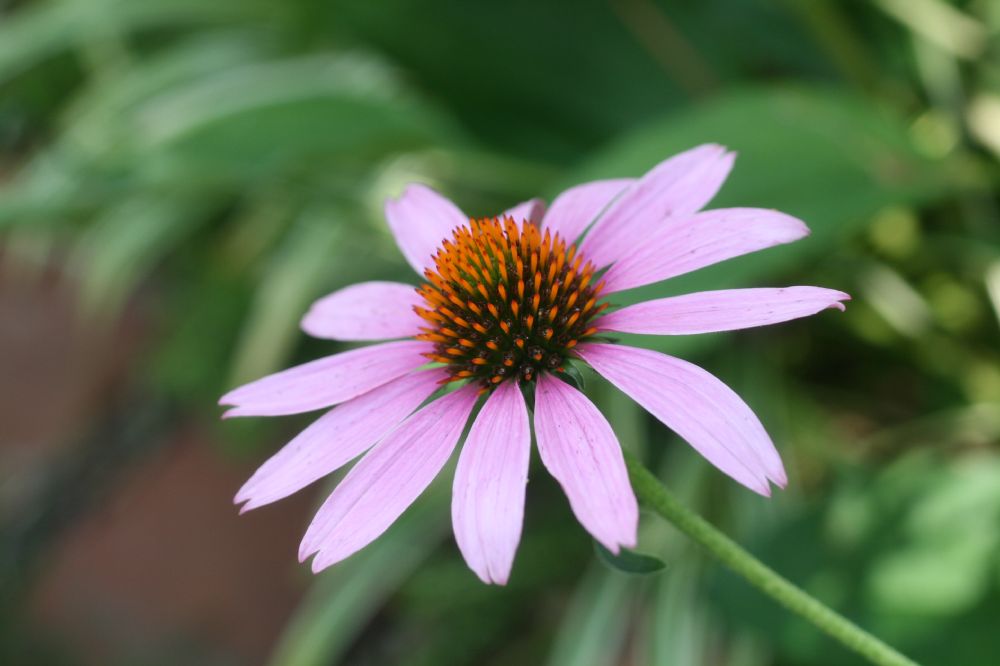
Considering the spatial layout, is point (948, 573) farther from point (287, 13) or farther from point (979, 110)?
point (287, 13)

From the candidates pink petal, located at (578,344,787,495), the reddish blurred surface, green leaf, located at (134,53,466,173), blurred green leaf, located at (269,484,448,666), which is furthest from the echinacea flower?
the reddish blurred surface

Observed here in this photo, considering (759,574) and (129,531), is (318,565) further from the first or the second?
(129,531)

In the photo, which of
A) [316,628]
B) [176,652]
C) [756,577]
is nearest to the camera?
[756,577]

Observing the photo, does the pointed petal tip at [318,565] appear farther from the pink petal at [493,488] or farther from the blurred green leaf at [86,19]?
the blurred green leaf at [86,19]

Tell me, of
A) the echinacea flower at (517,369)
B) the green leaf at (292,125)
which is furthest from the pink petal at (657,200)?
the green leaf at (292,125)

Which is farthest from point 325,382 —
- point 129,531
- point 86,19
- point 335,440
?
point 129,531

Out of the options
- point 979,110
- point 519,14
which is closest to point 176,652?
point 519,14
